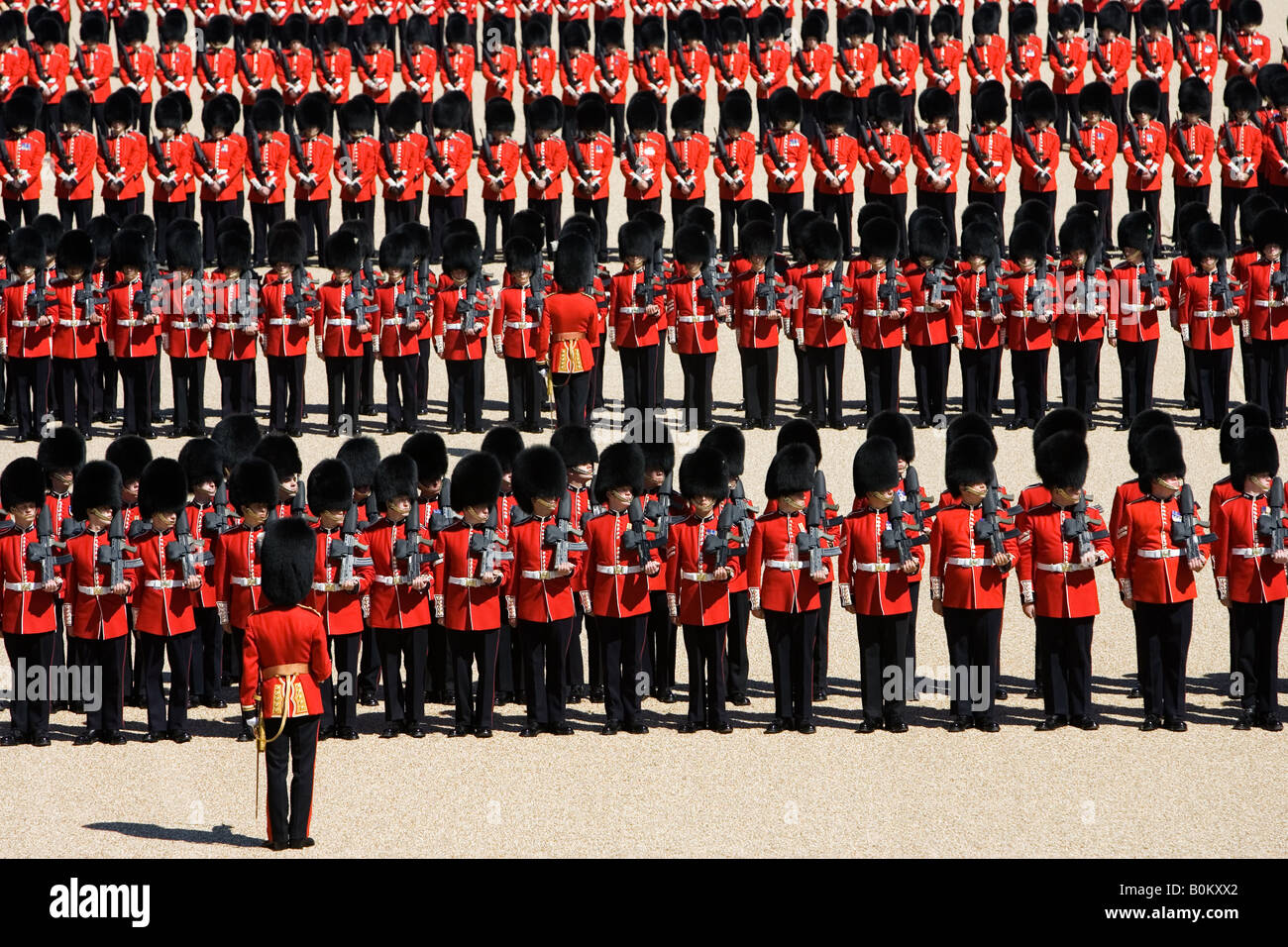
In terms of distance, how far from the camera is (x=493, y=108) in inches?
656

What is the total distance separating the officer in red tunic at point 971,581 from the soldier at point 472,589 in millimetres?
1767

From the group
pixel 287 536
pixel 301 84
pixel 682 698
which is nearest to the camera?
pixel 287 536

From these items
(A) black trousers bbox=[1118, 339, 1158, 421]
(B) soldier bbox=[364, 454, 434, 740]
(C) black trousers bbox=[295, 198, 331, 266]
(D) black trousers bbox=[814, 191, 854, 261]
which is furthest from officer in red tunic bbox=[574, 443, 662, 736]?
(C) black trousers bbox=[295, 198, 331, 266]

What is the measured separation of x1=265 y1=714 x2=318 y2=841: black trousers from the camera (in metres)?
8.88

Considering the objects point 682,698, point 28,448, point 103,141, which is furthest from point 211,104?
point 682,698

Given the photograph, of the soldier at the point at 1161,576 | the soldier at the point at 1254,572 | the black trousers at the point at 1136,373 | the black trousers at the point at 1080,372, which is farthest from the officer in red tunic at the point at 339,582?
the black trousers at the point at 1136,373

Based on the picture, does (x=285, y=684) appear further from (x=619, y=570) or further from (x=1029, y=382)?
(x=1029, y=382)

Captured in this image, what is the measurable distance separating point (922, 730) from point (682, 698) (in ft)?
3.86

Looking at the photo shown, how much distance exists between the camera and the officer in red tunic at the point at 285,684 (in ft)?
29.2

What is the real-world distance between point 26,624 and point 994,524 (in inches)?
153

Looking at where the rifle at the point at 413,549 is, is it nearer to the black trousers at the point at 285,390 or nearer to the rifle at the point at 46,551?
the rifle at the point at 46,551

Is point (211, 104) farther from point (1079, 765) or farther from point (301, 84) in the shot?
point (1079, 765)

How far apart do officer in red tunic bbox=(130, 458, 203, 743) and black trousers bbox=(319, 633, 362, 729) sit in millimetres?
579

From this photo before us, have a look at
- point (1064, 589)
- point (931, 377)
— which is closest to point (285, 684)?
point (1064, 589)
